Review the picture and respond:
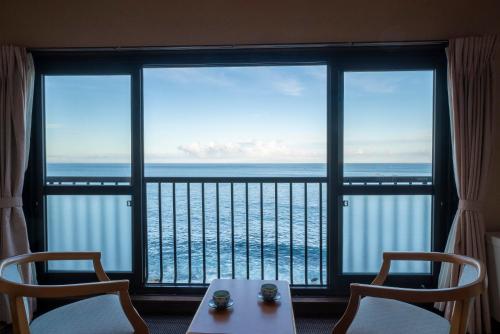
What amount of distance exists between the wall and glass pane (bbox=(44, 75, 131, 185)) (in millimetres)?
332

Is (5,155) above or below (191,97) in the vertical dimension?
below

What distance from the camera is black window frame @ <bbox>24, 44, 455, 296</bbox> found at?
2178mm

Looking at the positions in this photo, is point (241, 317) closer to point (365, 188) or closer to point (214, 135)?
point (365, 188)

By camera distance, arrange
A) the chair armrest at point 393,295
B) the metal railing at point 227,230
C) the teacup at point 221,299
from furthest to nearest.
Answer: the metal railing at point 227,230 < the teacup at point 221,299 < the chair armrest at point 393,295

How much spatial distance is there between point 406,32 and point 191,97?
4294mm

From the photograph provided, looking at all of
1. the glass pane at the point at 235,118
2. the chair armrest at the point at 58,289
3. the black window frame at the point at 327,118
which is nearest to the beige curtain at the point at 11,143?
the black window frame at the point at 327,118

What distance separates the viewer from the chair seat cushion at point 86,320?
1317 mm

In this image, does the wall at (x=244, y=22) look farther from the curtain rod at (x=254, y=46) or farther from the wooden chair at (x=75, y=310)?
the wooden chair at (x=75, y=310)

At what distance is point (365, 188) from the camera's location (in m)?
2.24

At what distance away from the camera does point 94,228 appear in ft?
8.22

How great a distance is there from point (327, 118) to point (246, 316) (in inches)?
61.8

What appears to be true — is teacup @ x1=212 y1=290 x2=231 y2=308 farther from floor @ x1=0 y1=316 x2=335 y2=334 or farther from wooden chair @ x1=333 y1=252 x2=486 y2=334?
floor @ x1=0 y1=316 x2=335 y2=334

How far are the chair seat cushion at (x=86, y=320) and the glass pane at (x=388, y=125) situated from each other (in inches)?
72.7

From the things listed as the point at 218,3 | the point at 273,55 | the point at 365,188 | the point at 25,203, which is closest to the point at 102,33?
the point at 218,3
